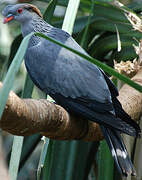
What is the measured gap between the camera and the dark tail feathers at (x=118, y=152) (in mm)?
1366

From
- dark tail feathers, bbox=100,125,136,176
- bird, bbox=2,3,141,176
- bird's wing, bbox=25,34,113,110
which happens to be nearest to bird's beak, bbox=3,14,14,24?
bird, bbox=2,3,141,176

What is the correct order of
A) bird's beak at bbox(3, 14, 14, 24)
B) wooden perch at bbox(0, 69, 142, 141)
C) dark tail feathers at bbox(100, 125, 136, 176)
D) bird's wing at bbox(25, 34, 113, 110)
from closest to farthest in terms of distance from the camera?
wooden perch at bbox(0, 69, 142, 141) < dark tail feathers at bbox(100, 125, 136, 176) < bird's wing at bbox(25, 34, 113, 110) < bird's beak at bbox(3, 14, 14, 24)

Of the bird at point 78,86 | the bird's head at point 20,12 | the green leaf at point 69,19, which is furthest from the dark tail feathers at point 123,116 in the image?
the bird's head at point 20,12

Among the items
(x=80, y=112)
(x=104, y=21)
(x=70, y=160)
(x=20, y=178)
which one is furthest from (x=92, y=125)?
(x=20, y=178)

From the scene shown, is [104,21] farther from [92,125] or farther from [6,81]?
[6,81]

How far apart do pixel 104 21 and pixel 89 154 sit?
0.66 meters

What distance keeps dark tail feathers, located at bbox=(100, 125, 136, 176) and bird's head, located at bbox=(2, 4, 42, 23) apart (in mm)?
796

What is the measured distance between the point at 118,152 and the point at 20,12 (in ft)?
3.12

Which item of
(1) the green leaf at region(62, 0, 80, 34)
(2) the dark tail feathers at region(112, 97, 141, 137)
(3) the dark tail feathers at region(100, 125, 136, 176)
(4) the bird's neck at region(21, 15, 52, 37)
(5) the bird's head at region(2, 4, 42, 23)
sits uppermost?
(1) the green leaf at region(62, 0, 80, 34)

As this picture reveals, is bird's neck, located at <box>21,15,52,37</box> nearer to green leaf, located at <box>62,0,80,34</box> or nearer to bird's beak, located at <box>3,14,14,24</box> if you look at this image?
bird's beak, located at <box>3,14,14,24</box>

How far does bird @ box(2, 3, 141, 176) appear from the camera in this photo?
1450mm

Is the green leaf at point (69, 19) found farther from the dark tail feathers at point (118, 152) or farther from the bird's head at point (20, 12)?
the bird's head at point (20, 12)

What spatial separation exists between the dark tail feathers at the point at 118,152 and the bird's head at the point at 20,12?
796 mm

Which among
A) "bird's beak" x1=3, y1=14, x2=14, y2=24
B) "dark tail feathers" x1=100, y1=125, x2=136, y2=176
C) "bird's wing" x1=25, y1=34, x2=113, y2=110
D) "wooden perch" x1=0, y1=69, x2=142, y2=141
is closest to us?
"wooden perch" x1=0, y1=69, x2=142, y2=141
